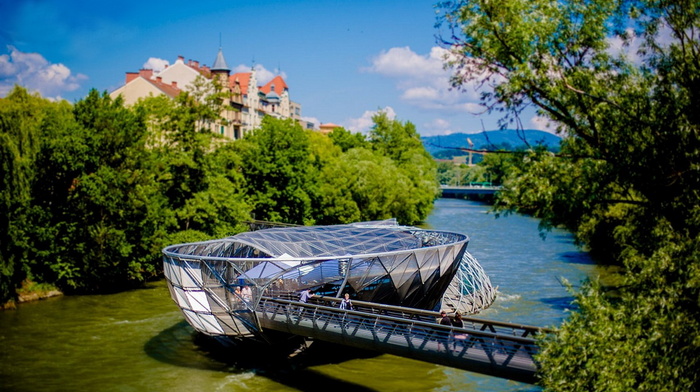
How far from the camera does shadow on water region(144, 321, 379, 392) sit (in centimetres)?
2036

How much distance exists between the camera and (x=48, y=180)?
33156 millimetres

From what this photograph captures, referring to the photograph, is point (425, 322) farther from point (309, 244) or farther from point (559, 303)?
point (559, 303)

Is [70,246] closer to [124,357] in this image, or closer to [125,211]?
[125,211]

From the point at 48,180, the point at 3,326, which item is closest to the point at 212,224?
the point at 48,180

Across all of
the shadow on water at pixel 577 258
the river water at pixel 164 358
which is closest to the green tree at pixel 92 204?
the river water at pixel 164 358

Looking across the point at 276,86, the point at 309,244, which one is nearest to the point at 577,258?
the point at 309,244

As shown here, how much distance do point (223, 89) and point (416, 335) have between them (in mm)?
64911

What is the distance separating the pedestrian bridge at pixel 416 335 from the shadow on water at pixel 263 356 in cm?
178

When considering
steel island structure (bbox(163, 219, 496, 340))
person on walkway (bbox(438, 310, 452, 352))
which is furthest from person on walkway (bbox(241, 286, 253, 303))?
person on walkway (bbox(438, 310, 452, 352))

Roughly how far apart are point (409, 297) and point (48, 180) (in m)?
21.5

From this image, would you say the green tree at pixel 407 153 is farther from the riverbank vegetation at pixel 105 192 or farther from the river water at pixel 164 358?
the river water at pixel 164 358

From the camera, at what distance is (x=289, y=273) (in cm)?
2245

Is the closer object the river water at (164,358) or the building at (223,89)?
the river water at (164,358)

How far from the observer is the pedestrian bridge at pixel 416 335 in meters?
14.1
